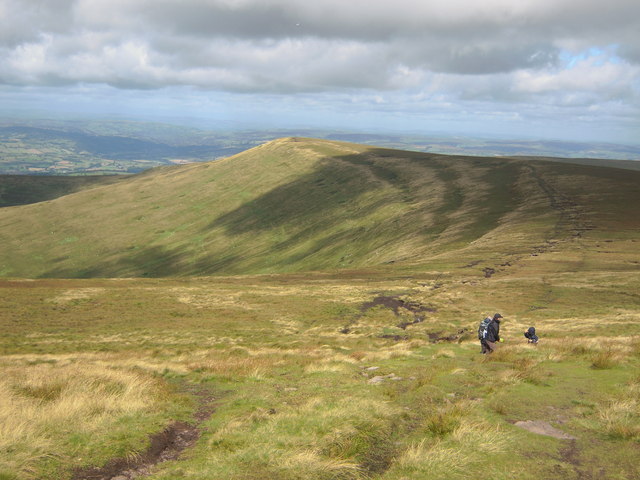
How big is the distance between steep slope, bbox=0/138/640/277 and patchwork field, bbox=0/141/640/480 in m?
0.84

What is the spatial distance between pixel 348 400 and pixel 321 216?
347 feet

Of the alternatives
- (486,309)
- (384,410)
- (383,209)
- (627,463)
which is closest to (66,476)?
(384,410)

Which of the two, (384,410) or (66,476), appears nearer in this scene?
(66,476)

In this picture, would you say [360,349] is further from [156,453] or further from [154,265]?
[154,265]

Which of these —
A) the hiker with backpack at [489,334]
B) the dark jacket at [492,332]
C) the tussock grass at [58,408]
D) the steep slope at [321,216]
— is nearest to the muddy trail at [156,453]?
the tussock grass at [58,408]

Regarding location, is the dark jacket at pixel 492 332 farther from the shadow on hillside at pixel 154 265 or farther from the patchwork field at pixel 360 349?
the shadow on hillside at pixel 154 265

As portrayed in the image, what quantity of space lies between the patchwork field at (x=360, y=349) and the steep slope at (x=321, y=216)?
2.75 feet

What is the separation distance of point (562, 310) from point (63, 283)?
61.5 metres

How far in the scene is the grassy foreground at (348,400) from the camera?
8977 millimetres

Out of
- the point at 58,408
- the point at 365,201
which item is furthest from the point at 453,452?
the point at 365,201

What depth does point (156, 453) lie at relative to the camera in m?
10.3

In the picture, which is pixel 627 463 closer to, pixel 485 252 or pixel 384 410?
pixel 384 410

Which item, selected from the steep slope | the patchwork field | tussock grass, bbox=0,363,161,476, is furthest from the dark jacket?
the steep slope

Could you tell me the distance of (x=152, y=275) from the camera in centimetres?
10612
